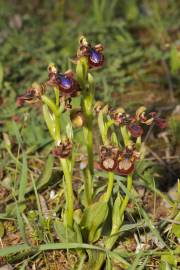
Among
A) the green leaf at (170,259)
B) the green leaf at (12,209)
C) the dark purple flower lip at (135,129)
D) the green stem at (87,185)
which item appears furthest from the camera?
the green leaf at (12,209)

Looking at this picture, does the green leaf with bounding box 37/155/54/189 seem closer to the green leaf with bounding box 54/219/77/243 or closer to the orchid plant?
the orchid plant

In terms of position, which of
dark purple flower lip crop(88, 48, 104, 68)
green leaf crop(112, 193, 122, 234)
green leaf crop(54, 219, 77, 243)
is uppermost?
dark purple flower lip crop(88, 48, 104, 68)

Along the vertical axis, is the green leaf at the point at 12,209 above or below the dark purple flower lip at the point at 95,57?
below

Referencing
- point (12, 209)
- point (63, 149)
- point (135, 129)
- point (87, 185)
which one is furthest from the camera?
point (12, 209)

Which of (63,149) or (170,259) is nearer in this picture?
(63,149)

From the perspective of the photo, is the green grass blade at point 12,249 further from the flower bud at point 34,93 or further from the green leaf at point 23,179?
the flower bud at point 34,93

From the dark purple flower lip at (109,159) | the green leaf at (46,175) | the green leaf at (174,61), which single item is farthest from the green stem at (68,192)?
the green leaf at (174,61)

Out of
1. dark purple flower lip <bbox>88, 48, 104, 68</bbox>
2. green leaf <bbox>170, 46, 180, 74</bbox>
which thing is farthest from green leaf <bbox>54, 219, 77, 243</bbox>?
green leaf <bbox>170, 46, 180, 74</bbox>

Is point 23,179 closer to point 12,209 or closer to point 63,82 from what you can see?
point 12,209

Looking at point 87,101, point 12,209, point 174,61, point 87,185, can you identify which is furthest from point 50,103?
point 174,61
